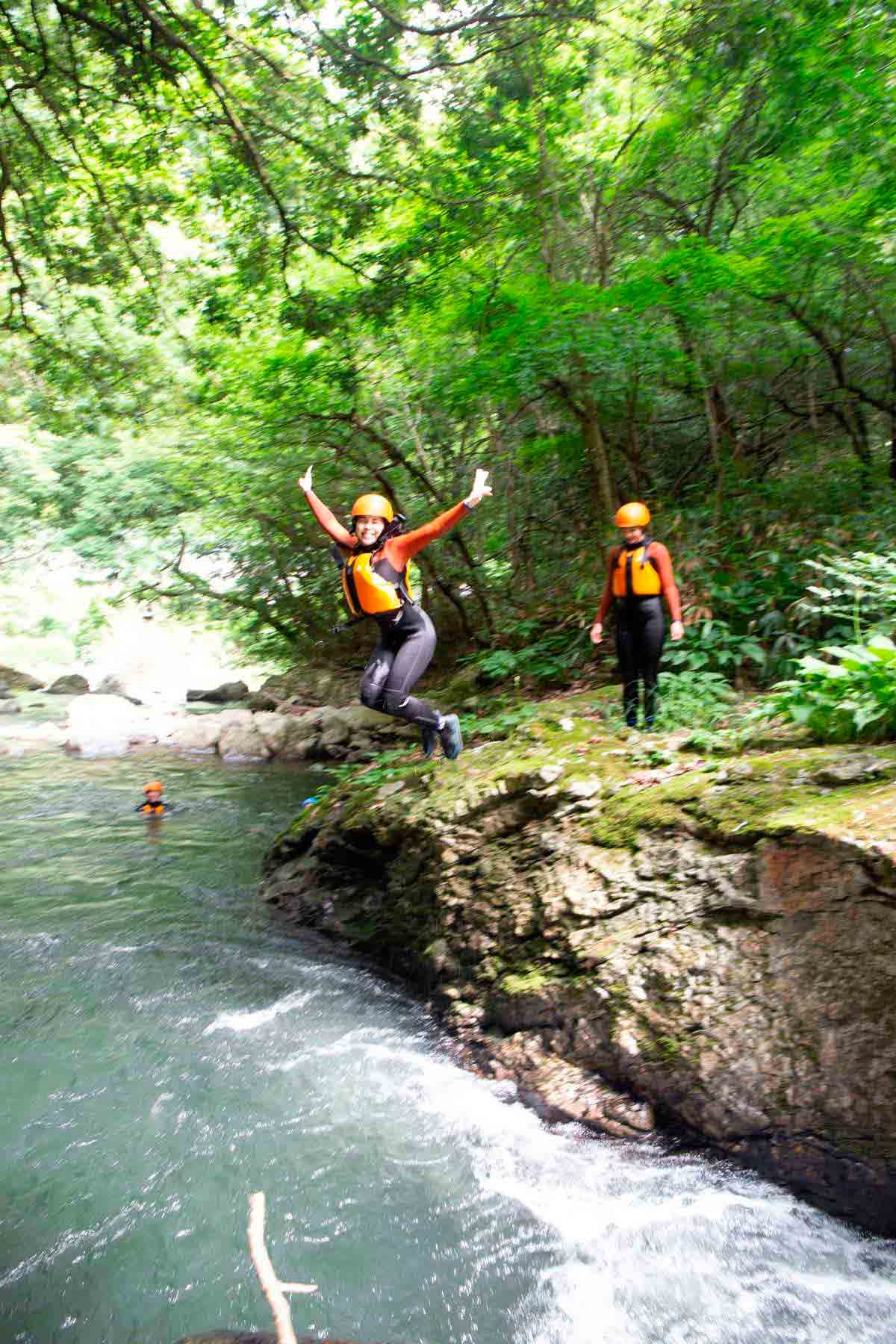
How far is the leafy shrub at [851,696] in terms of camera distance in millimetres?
4684

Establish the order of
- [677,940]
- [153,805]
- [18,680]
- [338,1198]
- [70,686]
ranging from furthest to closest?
[18,680] < [70,686] < [153,805] < [677,940] < [338,1198]

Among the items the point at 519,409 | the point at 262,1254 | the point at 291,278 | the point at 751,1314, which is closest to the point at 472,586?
the point at 519,409

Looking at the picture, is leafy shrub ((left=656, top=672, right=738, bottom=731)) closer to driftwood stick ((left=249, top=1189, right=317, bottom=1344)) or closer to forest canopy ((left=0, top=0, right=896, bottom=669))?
forest canopy ((left=0, top=0, right=896, bottom=669))

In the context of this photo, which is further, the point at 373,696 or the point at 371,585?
the point at 373,696

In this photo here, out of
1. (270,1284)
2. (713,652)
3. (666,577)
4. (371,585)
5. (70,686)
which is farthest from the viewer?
(70,686)

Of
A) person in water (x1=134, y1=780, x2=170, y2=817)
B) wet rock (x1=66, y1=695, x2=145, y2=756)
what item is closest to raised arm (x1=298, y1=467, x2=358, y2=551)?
person in water (x1=134, y1=780, x2=170, y2=817)

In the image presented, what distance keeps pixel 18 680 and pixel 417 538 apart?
2405 cm

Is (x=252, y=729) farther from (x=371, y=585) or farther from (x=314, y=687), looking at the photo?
(x=371, y=585)

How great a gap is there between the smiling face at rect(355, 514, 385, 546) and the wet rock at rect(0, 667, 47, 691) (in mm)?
23283

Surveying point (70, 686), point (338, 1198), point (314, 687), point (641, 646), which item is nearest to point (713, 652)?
point (641, 646)

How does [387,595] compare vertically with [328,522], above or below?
below

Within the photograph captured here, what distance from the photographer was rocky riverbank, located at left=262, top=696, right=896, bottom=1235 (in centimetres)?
373

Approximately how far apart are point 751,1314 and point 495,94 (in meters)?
10.9

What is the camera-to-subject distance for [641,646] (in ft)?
21.1
